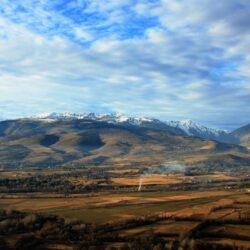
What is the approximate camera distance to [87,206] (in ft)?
255

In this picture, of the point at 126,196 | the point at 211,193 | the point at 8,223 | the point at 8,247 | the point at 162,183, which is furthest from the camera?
the point at 162,183

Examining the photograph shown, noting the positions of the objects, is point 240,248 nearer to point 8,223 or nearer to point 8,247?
point 8,247

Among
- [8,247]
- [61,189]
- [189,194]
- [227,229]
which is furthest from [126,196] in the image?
[8,247]

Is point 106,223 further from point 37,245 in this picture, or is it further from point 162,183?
point 162,183

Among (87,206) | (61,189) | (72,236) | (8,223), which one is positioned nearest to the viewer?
(72,236)

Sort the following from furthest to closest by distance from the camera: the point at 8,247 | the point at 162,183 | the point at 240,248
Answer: the point at 162,183
the point at 8,247
the point at 240,248

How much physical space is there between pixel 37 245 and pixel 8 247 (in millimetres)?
2754

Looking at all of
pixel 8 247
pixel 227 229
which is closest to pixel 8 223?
pixel 8 247

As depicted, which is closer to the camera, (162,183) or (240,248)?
(240,248)

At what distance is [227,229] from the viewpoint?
57.0 meters

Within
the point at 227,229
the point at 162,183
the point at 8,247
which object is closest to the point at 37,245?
the point at 8,247

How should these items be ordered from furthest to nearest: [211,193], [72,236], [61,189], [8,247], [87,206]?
[61,189] < [211,193] < [87,206] < [72,236] < [8,247]

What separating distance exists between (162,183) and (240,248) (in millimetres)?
75059

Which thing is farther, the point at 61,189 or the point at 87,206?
the point at 61,189
